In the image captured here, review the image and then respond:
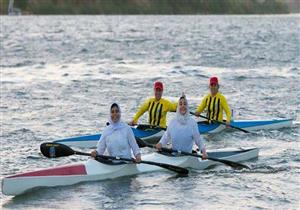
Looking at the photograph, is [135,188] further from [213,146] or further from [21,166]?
[213,146]

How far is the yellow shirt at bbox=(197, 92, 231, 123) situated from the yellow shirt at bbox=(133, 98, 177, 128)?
1.39 m

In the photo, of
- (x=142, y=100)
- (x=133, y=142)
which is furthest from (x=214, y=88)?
(x=142, y=100)

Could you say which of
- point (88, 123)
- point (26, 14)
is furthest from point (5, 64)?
point (26, 14)

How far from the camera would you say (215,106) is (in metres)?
22.1

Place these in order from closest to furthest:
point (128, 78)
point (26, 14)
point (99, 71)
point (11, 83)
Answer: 1. point (11, 83)
2. point (128, 78)
3. point (99, 71)
4. point (26, 14)

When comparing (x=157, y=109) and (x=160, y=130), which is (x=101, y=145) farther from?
(x=160, y=130)

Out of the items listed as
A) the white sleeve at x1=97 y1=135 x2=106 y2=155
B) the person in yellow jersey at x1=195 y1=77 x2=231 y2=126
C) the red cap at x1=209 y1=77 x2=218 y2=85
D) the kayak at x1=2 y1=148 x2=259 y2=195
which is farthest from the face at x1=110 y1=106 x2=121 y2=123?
the person in yellow jersey at x1=195 y1=77 x2=231 y2=126

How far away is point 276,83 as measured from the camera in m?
37.5

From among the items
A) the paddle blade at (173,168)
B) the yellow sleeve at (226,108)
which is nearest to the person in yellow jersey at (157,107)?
the yellow sleeve at (226,108)

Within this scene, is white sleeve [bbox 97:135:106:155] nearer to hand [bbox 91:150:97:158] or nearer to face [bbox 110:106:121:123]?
hand [bbox 91:150:97:158]

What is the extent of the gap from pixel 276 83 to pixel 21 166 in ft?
68.8

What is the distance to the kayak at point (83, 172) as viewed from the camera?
15.7 m

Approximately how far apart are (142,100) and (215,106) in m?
10.1

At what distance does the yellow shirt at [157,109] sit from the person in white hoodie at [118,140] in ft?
13.8
